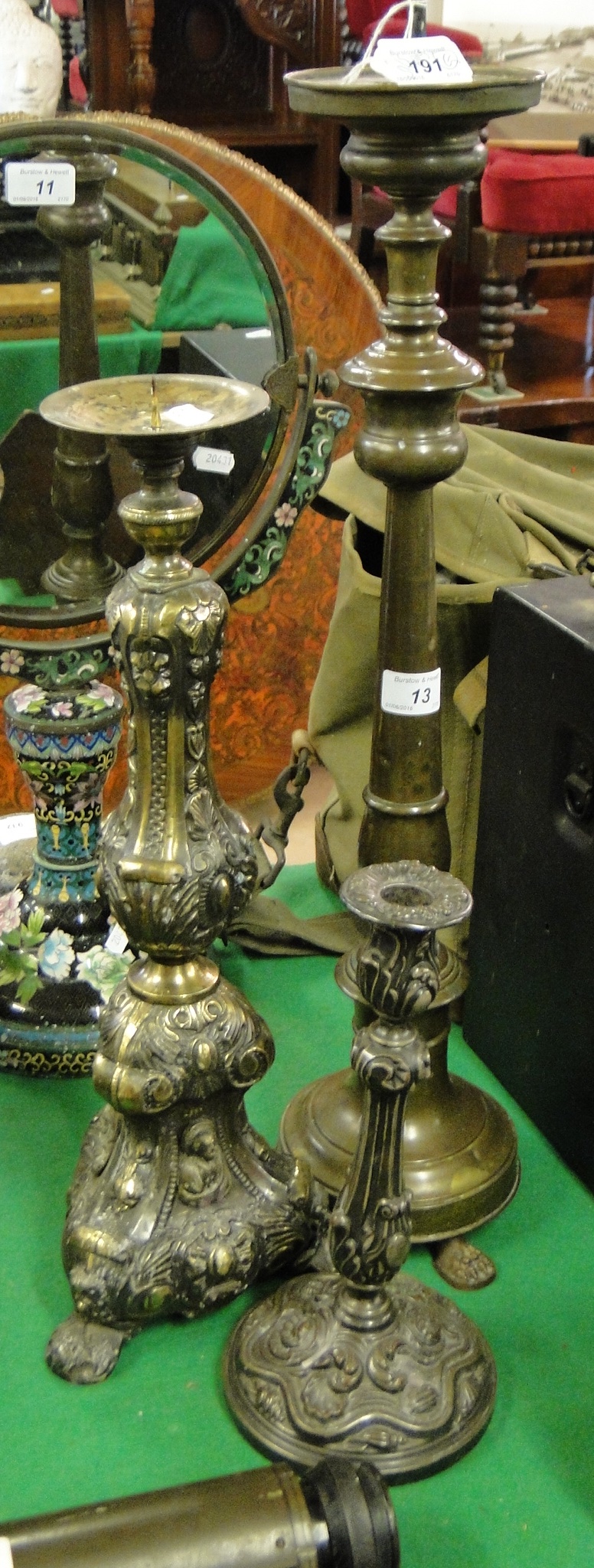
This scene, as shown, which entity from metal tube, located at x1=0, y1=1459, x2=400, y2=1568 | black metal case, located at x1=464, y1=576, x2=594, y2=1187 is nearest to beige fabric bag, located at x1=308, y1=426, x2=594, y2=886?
black metal case, located at x1=464, y1=576, x2=594, y2=1187

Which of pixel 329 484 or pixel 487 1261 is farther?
pixel 329 484

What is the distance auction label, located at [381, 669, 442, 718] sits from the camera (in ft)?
4.27

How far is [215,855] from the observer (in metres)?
1.16

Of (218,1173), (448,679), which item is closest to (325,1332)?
(218,1173)

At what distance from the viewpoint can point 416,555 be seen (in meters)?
1.26

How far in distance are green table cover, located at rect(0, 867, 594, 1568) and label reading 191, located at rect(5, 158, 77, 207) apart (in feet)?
2.95

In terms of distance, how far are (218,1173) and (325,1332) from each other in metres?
0.16

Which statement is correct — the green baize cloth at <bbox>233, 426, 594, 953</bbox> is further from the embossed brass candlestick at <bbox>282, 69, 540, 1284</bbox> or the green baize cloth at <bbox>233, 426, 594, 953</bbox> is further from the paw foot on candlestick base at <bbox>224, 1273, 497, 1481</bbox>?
the paw foot on candlestick base at <bbox>224, 1273, 497, 1481</bbox>

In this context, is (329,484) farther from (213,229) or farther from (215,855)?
(215,855)

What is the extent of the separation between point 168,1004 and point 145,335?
713 millimetres

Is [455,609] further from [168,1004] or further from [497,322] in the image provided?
[497,322]

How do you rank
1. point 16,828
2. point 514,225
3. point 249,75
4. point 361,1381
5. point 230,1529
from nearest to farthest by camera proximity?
point 230,1529 → point 361,1381 → point 16,828 → point 514,225 → point 249,75

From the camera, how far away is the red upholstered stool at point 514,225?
9.04ft

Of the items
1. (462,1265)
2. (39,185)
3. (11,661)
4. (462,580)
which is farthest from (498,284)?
(462,1265)
